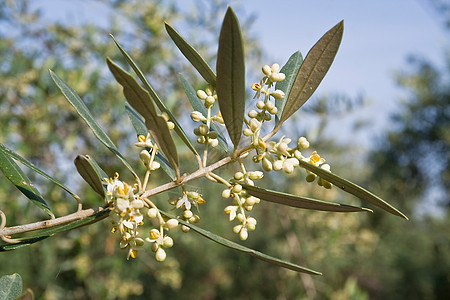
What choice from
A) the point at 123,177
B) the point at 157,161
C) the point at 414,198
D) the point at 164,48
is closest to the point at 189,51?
the point at 157,161

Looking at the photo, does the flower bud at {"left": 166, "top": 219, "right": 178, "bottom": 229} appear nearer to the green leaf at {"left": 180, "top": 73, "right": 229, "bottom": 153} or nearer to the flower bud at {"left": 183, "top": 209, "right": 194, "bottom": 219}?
the flower bud at {"left": 183, "top": 209, "right": 194, "bottom": 219}

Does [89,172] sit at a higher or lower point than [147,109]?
lower

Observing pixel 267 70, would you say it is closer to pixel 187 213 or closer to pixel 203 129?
pixel 203 129

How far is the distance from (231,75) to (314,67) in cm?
18

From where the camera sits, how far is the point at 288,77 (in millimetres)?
925

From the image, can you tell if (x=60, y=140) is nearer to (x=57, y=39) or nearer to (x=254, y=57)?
(x=57, y=39)

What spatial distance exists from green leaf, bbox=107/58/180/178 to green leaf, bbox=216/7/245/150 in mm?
100

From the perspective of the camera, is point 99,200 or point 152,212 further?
point 99,200

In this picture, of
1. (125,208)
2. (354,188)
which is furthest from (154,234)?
(354,188)

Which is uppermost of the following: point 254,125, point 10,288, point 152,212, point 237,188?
point 254,125

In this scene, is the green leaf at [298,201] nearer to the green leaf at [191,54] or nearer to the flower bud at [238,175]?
the flower bud at [238,175]

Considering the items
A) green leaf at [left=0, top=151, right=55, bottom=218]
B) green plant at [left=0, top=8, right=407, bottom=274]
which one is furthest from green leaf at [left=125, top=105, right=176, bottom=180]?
green leaf at [left=0, top=151, right=55, bottom=218]

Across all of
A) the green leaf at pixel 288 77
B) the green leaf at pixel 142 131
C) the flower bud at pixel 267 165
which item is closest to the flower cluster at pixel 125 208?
the green leaf at pixel 142 131

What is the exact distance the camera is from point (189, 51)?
2.63 ft
